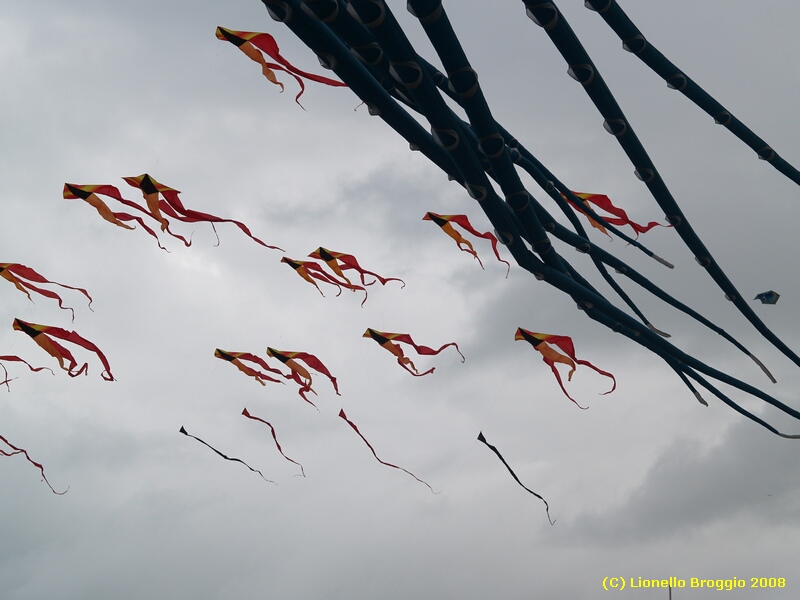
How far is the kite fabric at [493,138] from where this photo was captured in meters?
12.0

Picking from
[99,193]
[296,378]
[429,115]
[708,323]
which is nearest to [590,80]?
[429,115]

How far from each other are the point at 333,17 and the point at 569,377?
38.9 feet

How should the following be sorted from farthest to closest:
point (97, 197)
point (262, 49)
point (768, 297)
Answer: point (768, 297) < point (97, 197) < point (262, 49)

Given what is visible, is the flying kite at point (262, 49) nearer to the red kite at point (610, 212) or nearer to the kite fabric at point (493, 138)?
the kite fabric at point (493, 138)

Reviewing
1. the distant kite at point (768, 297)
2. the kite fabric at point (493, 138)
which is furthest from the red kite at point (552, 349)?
the distant kite at point (768, 297)

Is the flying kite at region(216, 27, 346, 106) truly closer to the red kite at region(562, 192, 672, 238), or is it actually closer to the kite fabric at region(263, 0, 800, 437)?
the kite fabric at region(263, 0, 800, 437)

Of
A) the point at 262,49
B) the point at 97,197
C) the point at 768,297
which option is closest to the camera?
the point at 262,49

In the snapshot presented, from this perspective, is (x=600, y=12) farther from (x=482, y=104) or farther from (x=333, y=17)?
(x=333, y=17)

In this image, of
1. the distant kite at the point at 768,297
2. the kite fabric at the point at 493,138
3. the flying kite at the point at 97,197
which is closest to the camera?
the kite fabric at the point at 493,138

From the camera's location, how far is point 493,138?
47.3 feet

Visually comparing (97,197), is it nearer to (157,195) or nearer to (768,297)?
(157,195)

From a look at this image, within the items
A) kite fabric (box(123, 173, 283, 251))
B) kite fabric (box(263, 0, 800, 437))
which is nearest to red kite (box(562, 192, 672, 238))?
kite fabric (box(263, 0, 800, 437))

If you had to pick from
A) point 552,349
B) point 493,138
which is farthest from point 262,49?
point 552,349

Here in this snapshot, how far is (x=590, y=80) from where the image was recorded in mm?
17203
